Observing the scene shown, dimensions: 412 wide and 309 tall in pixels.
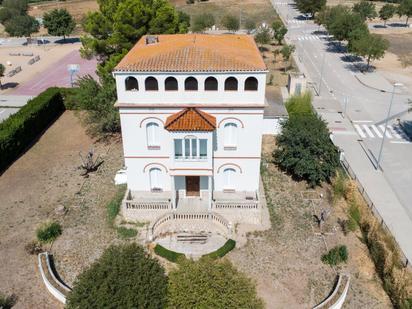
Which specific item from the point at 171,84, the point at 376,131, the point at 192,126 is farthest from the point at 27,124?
the point at 376,131

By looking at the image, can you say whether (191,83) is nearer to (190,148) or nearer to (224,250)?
(190,148)

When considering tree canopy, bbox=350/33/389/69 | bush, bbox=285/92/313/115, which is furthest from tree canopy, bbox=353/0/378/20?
bush, bbox=285/92/313/115

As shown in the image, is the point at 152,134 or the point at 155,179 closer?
the point at 152,134

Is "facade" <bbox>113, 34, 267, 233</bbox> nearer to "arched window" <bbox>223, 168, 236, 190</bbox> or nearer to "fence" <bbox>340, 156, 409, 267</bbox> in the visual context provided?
"arched window" <bbox>223, 168, 236, 190</bbox>

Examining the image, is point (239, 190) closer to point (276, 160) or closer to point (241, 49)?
point (276, 160)

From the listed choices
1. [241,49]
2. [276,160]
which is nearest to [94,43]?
[241,49]
